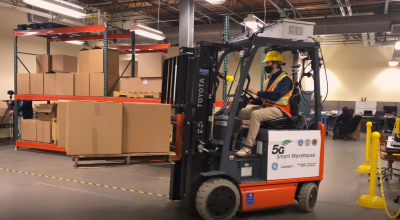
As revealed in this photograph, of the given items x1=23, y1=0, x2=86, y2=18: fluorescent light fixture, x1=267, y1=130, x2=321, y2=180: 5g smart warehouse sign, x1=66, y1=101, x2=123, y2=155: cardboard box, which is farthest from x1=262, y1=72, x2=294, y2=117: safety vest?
x1=23, y1=0, x2=86, y2=18: fluorescent light fixture

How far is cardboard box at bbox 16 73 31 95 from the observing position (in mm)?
10031

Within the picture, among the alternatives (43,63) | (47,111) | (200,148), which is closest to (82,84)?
(47,111)

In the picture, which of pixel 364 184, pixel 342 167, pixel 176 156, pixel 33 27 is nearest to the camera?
pixel 176 156

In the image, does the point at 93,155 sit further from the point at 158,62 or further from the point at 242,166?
the point at 158,62

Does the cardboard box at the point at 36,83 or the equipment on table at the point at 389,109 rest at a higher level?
the cardboard box at the point at 36,83

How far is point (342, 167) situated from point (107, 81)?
23.2ft

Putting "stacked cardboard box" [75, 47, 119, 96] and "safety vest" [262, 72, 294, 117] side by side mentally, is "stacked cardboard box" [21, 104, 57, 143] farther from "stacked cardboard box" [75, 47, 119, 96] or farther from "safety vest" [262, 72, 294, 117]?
"safety vest" [262, 72, 294, 117]

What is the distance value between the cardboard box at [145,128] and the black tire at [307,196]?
7.23 ft

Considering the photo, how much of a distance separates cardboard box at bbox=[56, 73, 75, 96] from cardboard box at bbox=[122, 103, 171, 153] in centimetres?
634

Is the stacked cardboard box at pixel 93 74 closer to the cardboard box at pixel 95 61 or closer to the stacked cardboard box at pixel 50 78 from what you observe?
the cardboard box at pixel 95 61

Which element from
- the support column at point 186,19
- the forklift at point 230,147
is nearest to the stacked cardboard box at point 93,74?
the support column at point 186,19

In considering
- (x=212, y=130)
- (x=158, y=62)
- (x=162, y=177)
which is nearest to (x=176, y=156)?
(x=212, y=130)

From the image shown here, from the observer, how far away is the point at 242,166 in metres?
4.45

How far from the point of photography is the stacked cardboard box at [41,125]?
952 centimetres
